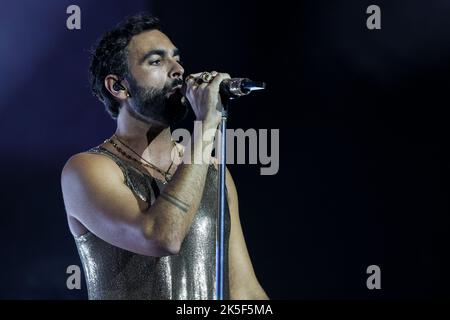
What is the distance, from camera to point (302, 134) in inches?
125

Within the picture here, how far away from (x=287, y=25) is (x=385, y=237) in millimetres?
1014

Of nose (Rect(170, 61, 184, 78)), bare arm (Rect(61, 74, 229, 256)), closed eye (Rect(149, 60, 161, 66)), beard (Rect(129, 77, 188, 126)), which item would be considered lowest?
bare arm (Rect(61, 74, 229, 256))

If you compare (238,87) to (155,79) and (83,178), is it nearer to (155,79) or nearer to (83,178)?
(155,79)

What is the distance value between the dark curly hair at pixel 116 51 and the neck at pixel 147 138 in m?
0.10

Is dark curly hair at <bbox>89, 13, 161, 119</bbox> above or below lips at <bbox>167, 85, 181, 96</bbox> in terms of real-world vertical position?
above

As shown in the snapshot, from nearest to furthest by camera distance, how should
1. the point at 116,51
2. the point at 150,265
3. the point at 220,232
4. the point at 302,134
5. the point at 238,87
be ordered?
1. the point at 220,232
2. the point at 238,87
3. the point at 150,265
4. the point at 116,51
5. the point at 302,134

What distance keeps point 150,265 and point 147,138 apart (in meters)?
0.45

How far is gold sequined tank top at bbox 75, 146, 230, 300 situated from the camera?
2.08 m

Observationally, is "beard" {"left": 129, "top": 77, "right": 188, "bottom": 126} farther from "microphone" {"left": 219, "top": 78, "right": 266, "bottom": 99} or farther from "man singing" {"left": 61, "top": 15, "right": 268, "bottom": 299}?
"microphone" {"left": 219, "top": 78, "right": 266, "bottom": 99}

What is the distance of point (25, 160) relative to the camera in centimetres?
305

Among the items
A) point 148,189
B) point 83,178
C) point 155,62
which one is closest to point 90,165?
point 83,178

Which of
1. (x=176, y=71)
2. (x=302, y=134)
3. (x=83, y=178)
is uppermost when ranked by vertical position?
(x=176, y=71)

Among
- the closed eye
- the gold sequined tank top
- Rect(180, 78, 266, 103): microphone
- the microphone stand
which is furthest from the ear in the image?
the microphone stand

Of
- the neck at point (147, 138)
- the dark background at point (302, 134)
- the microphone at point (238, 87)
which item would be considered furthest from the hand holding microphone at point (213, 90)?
the dark background at point (302, 134)
